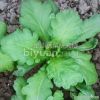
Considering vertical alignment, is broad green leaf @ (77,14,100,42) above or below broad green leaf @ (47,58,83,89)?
above

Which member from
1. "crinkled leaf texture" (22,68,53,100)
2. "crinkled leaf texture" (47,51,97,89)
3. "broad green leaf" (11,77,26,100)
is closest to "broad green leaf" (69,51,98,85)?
"crinkled leaf texture" (47,51,97,89)

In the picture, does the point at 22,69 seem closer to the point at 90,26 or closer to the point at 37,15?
the point at 37,15

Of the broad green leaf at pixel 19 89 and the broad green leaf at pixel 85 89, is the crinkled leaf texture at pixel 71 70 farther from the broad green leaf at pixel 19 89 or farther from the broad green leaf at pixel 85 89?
the broad green leaf at pixel 19 89

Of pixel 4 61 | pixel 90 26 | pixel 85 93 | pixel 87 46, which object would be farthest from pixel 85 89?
pixel 4 61

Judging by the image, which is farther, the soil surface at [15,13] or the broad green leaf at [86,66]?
the soil surface at [15,13]

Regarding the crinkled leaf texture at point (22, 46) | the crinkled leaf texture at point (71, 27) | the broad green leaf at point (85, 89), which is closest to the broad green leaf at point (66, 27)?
the crinkled leaf texture at point (71, 27)

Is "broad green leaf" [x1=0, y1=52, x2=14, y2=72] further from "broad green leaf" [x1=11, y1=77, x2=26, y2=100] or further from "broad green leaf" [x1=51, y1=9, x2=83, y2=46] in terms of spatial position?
"broad green leaf" [x1=51, y1=9, x2=83, y2=46]

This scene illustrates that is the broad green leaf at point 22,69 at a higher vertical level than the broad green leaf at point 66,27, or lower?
lower
